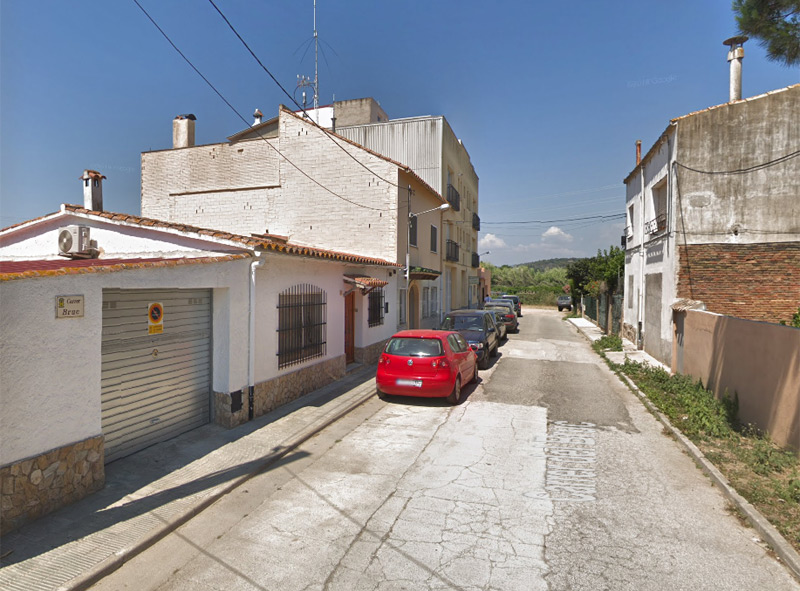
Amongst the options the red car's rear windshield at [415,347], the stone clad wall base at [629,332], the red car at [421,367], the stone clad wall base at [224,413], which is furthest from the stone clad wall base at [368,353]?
the stone clad wall base at [629,332]

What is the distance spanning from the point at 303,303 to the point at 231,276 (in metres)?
2.52

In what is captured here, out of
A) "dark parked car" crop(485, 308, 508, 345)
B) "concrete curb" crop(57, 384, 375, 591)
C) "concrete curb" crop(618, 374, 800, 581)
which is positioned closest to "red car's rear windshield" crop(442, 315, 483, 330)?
"dark parked car" crop(485, 308, 508, 345)

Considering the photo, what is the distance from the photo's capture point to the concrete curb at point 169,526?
363cm

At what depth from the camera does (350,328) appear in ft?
45.4

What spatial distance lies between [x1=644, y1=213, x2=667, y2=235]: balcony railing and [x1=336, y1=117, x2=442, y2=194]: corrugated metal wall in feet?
34.4

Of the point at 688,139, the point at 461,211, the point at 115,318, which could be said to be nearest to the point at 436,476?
the point at 115,318

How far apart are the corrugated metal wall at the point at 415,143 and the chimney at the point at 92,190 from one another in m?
14.2

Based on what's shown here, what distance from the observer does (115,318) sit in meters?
5.94

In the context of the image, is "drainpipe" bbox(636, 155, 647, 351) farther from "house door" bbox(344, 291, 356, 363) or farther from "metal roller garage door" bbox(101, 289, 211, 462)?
"metal roller garage door" bbox(101, 289, 211, 462)

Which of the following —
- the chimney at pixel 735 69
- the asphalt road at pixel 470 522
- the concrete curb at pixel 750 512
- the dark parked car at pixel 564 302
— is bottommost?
the asphalt road at pixel 470 522

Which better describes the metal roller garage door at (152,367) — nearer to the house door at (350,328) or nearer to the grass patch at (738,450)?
the house door at (350,328)

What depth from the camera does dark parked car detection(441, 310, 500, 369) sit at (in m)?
13.8

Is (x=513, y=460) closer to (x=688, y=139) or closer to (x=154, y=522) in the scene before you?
(x=154, y=522)

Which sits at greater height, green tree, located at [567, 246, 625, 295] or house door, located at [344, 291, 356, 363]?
green tree, located at [567, 246, 625, 295]
